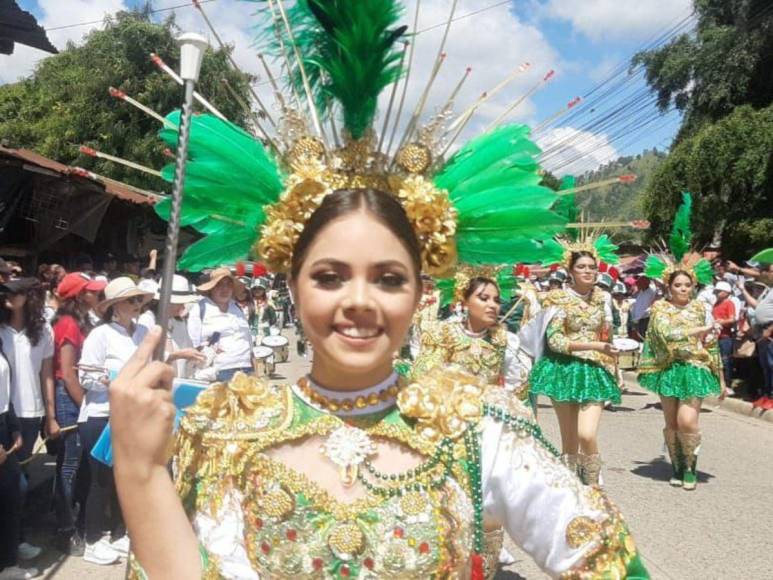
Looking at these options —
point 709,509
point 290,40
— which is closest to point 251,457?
point 290,40

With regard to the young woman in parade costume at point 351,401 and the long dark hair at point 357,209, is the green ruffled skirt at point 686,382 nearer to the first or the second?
the young woman in parade costume at point 351,401

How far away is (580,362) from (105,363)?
3684mm

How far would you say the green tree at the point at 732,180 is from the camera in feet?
61.9

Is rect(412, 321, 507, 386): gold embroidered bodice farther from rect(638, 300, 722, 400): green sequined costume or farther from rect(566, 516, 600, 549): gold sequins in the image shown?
rect(566, 516, 600, 549): gold sequins

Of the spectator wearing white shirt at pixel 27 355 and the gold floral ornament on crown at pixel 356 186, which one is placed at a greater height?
the gold floral ornament on crown at pixel 356 186

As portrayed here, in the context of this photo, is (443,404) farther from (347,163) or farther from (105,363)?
(105,363)

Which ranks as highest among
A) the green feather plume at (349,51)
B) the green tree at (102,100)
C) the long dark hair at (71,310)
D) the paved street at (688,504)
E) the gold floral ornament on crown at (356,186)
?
the green tree at (102,100)

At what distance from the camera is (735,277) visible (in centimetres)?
1365

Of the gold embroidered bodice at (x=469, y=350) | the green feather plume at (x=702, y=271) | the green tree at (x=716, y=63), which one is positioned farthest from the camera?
the green tree at (x=716, y=63)

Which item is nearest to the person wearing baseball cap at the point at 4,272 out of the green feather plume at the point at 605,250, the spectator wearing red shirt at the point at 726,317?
the green feather plume at the point at 605,250

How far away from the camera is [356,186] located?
6.97 feet

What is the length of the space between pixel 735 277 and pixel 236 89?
1289cm

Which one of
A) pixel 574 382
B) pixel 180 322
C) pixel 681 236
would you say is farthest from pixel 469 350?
pixel 681 236

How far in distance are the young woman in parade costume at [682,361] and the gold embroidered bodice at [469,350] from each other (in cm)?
226
